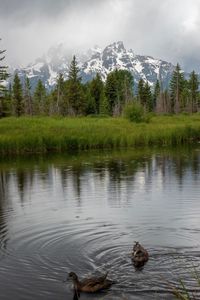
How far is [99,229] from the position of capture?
50.8ft

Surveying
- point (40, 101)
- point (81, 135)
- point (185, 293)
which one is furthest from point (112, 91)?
point (185, 293)

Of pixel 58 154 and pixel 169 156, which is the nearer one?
pixel 169 156

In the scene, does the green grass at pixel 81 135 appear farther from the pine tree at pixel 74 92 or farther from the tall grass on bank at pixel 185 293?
the tall grass on bank at pixel 185 293

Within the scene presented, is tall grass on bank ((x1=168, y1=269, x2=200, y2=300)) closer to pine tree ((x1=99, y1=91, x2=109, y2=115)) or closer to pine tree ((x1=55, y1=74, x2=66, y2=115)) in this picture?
pine tree ((x1=99, y1=91, x2=109, y2=115))

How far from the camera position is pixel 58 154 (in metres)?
44.0

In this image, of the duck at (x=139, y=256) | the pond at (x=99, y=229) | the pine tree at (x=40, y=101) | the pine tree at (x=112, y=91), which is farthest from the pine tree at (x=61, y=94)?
the duck at (x=139, y=256)

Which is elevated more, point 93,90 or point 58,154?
point 93,90

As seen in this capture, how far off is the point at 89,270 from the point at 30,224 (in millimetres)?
5460

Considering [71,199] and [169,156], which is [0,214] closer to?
[71,199]

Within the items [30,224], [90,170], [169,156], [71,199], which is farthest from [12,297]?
[169,156]

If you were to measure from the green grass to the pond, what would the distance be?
1561 cm

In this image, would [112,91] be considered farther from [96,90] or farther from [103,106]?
[103,106]

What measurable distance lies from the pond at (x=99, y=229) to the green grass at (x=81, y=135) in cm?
→ 1561

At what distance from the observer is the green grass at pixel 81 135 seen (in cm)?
4625
